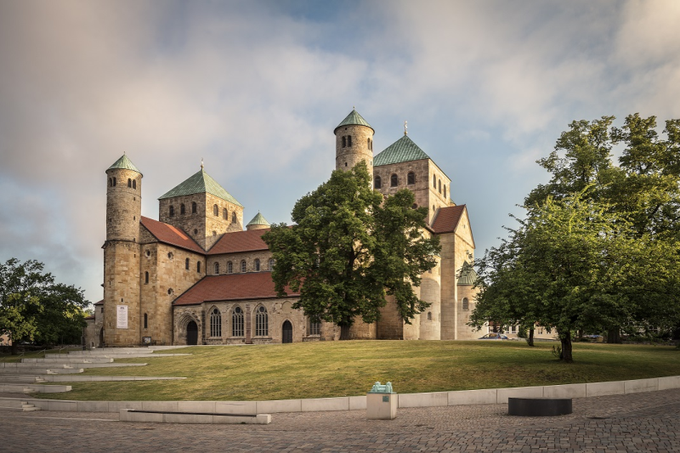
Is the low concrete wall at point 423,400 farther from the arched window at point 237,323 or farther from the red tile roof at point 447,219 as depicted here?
the red tile roof at point 447,219

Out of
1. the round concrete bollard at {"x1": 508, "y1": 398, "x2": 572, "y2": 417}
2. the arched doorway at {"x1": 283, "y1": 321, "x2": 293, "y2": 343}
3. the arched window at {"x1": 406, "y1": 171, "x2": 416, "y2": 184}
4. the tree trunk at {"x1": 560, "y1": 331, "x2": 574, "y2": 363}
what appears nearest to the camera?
the round concrete bollard at {"x1": 508, "y1": 398, "x2": 572, "y2": 417}

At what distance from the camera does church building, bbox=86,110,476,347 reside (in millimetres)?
55750

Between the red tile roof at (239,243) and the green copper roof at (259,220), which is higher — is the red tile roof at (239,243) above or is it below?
below

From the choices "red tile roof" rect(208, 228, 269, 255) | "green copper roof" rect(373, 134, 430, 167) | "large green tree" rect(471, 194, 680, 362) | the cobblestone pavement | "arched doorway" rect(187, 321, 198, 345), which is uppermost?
"green copper roof" rect(373, 134, 430, 167)

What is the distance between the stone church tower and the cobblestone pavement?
40911mm

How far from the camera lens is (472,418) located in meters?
15.4

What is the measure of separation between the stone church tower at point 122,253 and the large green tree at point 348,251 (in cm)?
2108

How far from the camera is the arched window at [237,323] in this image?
2272 inches

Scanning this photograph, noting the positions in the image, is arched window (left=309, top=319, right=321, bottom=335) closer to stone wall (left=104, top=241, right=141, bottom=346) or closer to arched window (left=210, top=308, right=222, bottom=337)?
arched window (left=210, top=308, right=222, bottom=337)

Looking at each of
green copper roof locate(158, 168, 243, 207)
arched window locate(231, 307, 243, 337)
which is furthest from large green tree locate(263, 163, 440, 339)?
green copper roof locate(158, 168, 243, 207)

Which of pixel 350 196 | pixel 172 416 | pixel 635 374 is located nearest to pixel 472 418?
pixel 172 416

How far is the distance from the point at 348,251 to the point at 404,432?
3200 cm

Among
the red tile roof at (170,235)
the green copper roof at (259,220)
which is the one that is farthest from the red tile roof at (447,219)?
the green copper roof at (259,220)

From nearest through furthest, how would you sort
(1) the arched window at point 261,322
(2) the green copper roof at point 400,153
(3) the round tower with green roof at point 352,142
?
1. (3) the round tower with green roof at point 352,142
2. (1) the arched window at point 261,322
3. (2) the green copper roof at point 400,153
